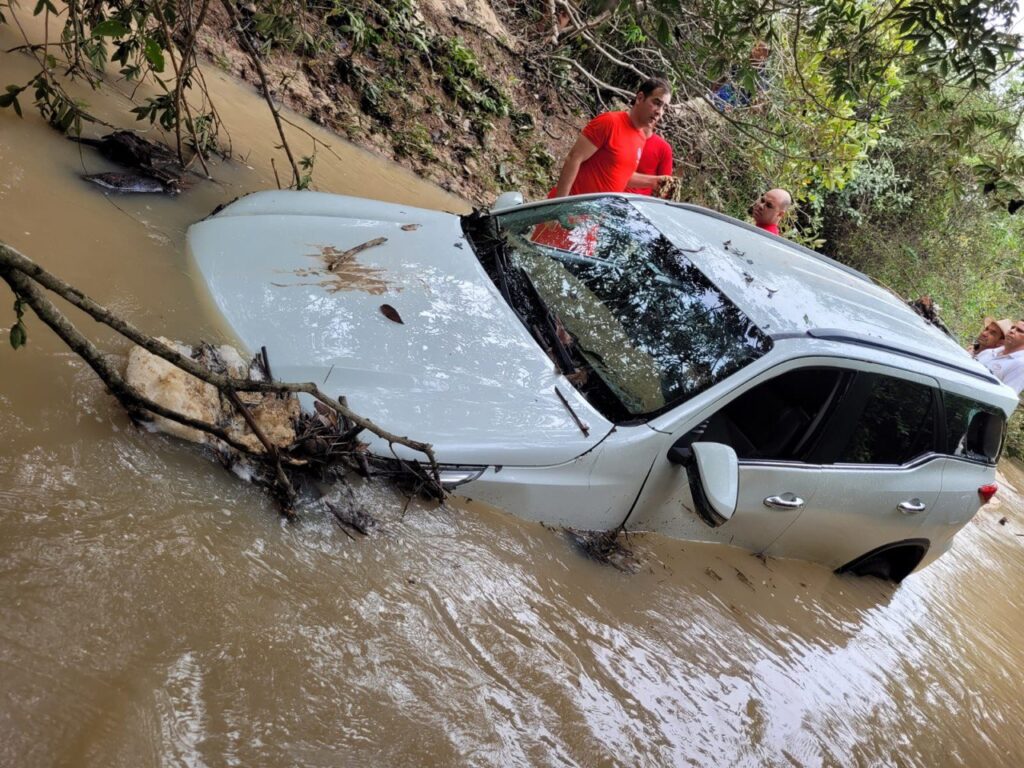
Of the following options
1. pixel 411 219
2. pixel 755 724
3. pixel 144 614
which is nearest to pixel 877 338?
pixel 755 724

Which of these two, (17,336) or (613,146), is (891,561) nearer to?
(613,146)

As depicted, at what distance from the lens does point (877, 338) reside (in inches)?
137

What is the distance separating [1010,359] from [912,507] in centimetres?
354

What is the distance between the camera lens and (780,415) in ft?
→ 10.7

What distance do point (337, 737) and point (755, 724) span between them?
165cm

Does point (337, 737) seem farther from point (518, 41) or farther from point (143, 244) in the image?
point (518, 41)

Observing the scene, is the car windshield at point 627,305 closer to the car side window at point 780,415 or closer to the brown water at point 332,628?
the car side window at point 780,415

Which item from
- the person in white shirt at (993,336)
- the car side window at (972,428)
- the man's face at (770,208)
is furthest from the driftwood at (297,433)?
the person in white shirt at (993,336)

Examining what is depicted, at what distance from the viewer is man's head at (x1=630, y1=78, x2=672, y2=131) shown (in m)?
4.98

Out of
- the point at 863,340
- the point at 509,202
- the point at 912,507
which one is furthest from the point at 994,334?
the point at 509,202

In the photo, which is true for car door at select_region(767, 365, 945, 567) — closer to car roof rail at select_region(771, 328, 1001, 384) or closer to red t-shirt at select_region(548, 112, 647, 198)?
car roof rail at select_region(771, 328, 1001, 384)

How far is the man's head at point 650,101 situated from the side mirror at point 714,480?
2.99 metres

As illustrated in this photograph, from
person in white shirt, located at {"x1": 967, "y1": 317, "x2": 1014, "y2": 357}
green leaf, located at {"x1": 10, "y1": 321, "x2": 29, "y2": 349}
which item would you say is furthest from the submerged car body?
person in white shirt, located at {"x1": 967, "y1": 317, "x2": 1014, "y2": 357}

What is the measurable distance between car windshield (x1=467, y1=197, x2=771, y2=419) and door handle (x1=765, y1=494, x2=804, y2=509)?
2.31ft
